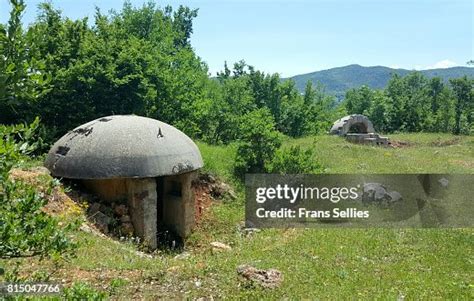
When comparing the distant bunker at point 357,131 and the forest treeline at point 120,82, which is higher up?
the forest treeline at point 120,82

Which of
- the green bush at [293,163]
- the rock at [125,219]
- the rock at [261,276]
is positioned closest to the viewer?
the rock at [261,276]

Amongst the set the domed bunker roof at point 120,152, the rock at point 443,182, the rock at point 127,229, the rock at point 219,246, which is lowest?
the rock at point 219,246

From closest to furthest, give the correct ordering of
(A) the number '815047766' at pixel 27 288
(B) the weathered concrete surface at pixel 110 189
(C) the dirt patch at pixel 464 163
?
(A) the number '815047766' at pixel 27 288
(B) the weathered concrete surface at pixel 110 189
(C) the dirt patch at pixel 464 163

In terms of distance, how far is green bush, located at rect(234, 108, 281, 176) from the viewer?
54.8ft

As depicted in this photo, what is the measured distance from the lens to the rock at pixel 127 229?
11.9 m

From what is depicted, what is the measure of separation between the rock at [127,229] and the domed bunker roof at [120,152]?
144 cm

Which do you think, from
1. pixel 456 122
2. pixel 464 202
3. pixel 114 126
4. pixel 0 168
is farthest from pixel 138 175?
pixel 456 122

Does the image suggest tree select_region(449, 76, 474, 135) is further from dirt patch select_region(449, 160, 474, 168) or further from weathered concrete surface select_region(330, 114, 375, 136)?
dirt patch select_region(449, 160, 474, 168)

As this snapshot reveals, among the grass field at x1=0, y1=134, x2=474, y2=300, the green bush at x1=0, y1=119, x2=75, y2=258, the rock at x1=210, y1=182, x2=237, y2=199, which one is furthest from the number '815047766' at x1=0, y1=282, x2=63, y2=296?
the rock at x1=210, y1=182, x2=237, y2=199

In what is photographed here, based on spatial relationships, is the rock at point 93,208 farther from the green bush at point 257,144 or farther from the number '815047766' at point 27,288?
the number '815047766' at point 27,288

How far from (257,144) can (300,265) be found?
865cm

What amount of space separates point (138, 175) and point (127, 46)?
9.40m

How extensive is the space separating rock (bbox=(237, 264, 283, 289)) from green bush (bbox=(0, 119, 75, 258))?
4672mm

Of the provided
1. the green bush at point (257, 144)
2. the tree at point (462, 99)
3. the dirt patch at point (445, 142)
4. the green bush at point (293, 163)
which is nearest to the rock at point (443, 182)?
the green bush at point (293, 163)
